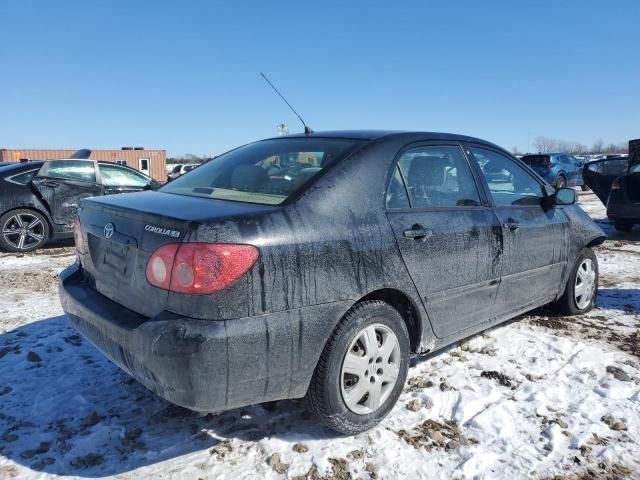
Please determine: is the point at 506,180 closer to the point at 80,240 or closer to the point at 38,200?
the point at 80,240

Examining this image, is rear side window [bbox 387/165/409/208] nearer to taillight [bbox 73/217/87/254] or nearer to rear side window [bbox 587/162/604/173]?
taillight [bbox 73/217/87/254]

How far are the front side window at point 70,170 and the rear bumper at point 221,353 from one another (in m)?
6.38

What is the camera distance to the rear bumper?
2.11 meters

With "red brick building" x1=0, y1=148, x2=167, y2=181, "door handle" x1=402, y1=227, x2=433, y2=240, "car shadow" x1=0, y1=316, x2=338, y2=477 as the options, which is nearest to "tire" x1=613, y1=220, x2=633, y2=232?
"door handle" x1=402, y1=227, x2=433, y2=240

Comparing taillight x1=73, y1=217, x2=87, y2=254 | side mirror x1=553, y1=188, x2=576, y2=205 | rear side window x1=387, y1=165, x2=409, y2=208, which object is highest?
rear side window x1=387, y1=165, x2=409, y2=208

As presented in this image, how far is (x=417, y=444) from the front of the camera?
2584 millimetres

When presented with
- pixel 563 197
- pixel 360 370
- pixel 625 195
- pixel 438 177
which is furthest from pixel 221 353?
pixel 625 195

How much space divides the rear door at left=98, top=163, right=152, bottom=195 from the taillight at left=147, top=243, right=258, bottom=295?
272 inches

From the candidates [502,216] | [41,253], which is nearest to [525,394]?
[502,216]

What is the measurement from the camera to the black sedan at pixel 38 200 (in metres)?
7.53

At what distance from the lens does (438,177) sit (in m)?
3.22

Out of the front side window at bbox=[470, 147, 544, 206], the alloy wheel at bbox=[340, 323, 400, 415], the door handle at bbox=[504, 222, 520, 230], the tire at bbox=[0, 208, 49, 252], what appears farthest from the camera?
the tire at bbox=[0, 208, 49, 252]

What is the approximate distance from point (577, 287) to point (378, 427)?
8.79 ft

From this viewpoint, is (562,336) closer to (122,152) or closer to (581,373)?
(581,373)
